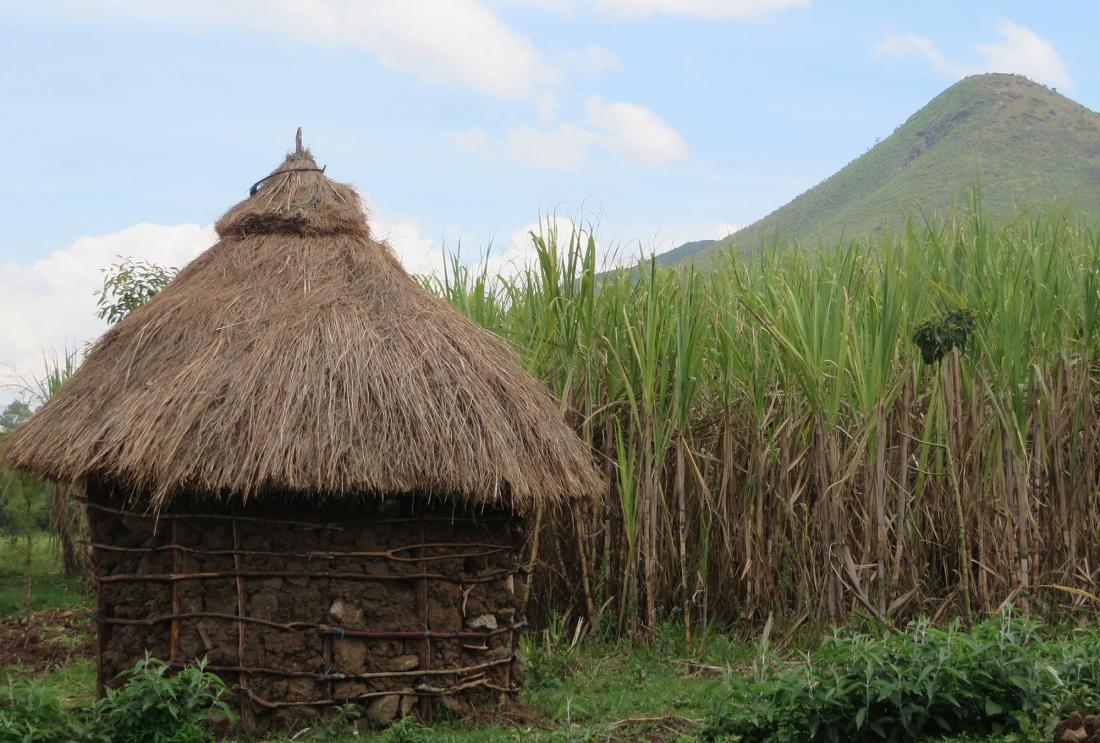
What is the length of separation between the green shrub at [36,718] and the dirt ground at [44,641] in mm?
2665

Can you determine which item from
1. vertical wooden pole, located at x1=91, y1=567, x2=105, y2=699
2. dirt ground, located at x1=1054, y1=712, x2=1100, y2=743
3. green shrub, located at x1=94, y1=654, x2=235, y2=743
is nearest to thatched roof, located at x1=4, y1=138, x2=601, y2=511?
vertical wooden pole, located at x1=91, y1=567, x2=105, y2=699

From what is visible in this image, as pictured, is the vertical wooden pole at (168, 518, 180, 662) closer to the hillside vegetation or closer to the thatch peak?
the thatch peak

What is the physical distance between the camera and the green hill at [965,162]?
36719 millimetres

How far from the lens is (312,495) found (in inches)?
209

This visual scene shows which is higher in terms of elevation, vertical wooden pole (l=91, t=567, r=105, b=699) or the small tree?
the small tree

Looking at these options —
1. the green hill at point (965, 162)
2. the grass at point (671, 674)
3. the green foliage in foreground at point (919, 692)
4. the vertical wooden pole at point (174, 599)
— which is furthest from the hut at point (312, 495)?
the green hill at point (965, 162)

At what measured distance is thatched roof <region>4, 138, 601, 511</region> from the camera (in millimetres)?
5246

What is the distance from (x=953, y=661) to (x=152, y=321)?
13.9ft

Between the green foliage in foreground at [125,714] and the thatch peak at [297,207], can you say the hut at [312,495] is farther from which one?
the thatch peak at [297,207]

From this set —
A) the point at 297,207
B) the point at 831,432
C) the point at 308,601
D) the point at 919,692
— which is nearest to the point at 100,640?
the point at 308,601

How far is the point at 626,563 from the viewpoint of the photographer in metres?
7.34

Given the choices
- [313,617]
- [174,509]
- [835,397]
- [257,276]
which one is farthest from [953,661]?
[257,276]

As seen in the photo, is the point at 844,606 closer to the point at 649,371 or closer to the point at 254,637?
the point at 649,371

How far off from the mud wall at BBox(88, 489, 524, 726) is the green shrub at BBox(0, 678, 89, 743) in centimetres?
78
